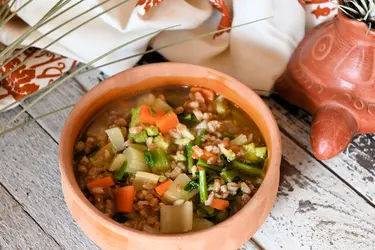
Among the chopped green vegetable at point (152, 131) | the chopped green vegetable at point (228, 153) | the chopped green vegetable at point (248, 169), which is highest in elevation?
the chopped green vegetable at point (152, 131)

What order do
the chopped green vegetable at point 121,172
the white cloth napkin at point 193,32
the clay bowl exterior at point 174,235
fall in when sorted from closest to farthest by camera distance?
1. the clay bowl exterior at point 174,235
2. the chopped green vegetable at point 121,172
3. the white cloth napkin at point 193,32

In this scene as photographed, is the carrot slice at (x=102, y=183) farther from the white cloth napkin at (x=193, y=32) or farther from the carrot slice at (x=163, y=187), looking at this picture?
the white cloth napkin at (x=193, y=32)

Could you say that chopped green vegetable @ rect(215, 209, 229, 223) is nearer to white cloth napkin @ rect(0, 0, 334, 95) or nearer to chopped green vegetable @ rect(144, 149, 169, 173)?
chopped green vegetable @ rect(144, 149, 169, 173)

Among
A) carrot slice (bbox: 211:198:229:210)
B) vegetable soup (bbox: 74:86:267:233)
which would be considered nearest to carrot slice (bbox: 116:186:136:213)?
vegetable soup (bbox: 74:86:267:233)

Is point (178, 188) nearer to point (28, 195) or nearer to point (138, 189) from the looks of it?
point (138, 189)

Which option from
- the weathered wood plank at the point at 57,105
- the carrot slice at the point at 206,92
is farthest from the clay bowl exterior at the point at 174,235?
the weathered wood plank at the point at 57,105

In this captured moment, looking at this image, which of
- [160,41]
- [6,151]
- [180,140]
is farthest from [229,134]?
[6,151]

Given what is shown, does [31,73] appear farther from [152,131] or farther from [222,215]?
[222,215]
